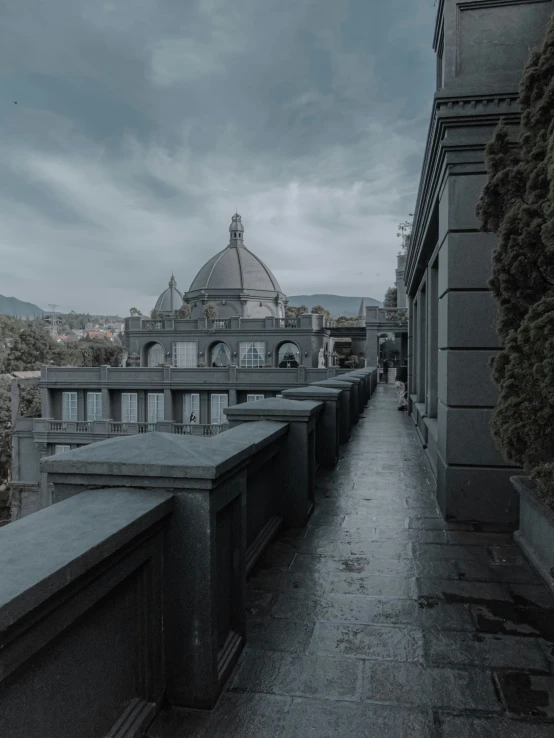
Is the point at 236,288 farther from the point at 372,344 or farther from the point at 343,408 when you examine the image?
the point at 343,408

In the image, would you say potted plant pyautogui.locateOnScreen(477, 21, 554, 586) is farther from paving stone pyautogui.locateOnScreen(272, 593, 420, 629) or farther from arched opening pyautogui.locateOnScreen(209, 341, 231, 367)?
arched opening pyautogui.locateOnScreen(209, 341, 231, 367)

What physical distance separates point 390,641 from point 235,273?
72.7 meters

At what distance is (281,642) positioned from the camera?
3344mm

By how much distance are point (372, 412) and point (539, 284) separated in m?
12.3

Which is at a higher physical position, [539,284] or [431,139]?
[431,139]

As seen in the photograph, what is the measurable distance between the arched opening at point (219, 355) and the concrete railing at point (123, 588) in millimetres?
51821

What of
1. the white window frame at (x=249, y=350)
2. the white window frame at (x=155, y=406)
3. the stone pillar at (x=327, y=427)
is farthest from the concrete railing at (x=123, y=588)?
the white window frame at (x=249, y=350)

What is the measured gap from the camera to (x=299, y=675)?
3000 millimetres

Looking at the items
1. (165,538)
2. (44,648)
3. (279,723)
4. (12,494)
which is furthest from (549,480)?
(12,494)

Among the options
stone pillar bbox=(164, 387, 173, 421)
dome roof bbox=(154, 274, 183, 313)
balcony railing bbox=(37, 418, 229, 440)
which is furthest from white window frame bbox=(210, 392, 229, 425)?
dome roof bbox=(154, 274, 183, 313)

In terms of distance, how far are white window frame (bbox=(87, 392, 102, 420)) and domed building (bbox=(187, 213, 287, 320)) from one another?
3047cm

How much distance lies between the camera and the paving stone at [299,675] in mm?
2861

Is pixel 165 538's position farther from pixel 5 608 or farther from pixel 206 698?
pixel 5 608

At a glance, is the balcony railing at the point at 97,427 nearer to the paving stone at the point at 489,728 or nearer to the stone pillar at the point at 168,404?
the stone pillar at the point at 168,404
